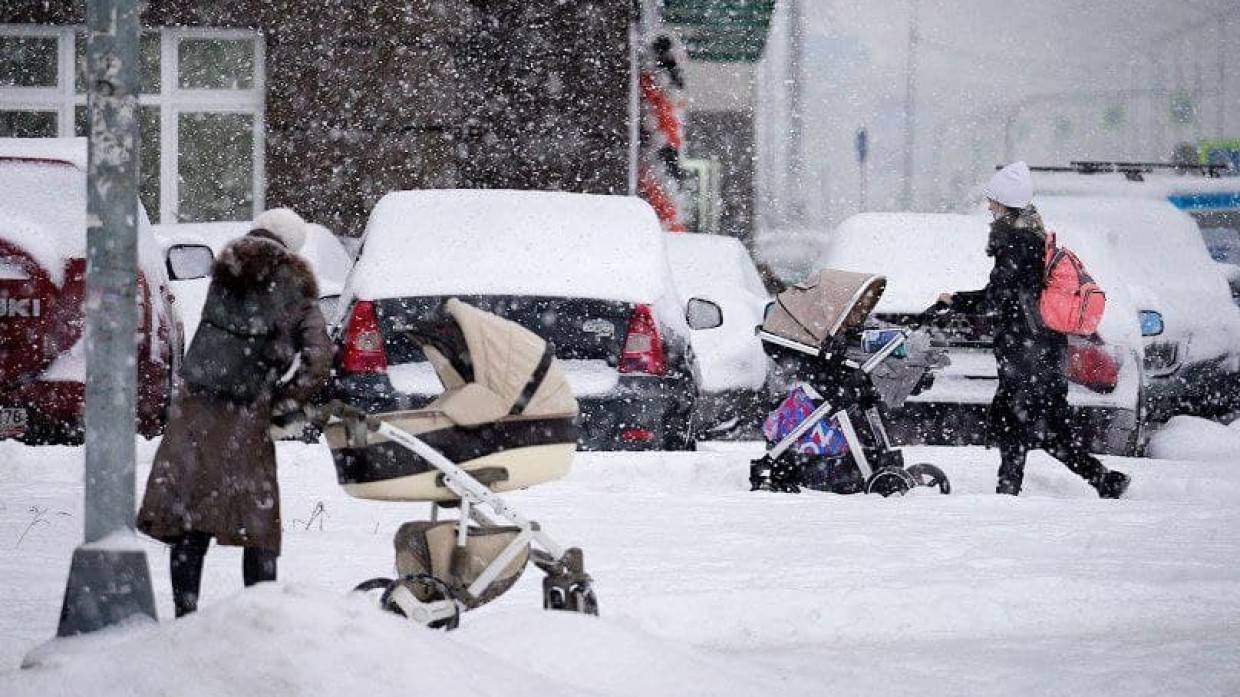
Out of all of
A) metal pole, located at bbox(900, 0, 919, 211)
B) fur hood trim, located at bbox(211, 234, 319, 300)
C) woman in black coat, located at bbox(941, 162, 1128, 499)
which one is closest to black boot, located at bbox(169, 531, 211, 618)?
fur hood trim, located at bbox(211, 234, 319, 300)

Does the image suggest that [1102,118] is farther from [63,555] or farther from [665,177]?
[63,555]

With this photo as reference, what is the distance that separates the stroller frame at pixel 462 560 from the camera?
4.64m

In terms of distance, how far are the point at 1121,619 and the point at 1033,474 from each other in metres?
3.69

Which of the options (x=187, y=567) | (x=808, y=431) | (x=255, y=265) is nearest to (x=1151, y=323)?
(x=808, y=431)

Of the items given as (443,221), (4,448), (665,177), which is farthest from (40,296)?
(665,177)

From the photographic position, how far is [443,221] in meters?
8.21

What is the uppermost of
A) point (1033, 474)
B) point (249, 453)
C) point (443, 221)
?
point (443, 221)

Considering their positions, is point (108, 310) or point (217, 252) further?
point (217, 252)

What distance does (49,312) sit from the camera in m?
7.03

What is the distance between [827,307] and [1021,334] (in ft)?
3.19

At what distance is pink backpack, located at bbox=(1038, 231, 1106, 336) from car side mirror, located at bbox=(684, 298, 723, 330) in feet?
5.27

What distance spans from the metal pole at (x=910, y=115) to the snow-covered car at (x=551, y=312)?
162ft

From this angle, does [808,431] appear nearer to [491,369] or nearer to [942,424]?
[942,424]

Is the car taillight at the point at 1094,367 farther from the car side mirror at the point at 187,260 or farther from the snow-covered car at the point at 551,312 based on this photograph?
the car side mirror at the point at 187,260
